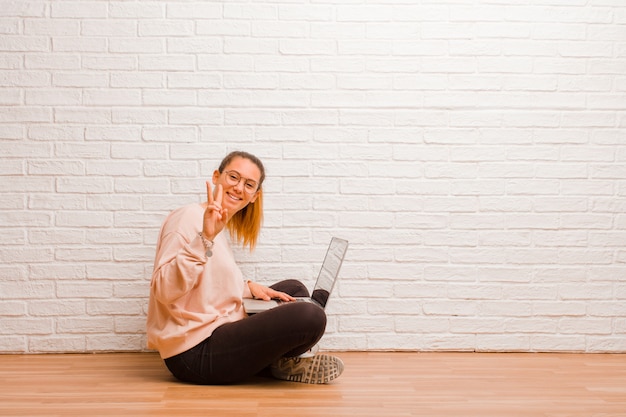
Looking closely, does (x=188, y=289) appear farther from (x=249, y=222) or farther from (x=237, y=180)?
(x=249, y=222)

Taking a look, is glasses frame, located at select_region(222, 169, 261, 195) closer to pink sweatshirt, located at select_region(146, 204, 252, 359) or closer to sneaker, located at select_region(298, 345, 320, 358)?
pink sweatshirt, located at select_region(146, 204, 252, 359)

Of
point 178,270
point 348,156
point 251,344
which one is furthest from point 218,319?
point 348,156

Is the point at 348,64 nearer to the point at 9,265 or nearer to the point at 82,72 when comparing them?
the point at 82,72

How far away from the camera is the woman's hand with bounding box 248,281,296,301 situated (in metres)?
2.96

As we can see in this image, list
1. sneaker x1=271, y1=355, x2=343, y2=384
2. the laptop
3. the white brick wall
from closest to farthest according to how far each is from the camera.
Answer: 1. sneaker x1=271, y1=355, x2=343, y2=384
2. the laptop
3. the white brick wall

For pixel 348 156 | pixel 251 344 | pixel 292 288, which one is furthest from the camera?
pixel 348 156

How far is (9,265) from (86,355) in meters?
0.53

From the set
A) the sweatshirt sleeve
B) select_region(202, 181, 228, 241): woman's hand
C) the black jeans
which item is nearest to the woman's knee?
the black jeans

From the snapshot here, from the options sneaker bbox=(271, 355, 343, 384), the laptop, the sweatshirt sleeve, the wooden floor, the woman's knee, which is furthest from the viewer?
the woman's knee

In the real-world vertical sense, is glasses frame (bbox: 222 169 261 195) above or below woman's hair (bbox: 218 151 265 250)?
above

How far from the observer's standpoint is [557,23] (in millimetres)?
3301

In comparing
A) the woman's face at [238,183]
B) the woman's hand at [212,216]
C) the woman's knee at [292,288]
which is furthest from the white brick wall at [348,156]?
the woman's hand at [212,216]

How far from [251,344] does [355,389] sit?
1.36 ft

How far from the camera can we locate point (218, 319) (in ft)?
8.75
